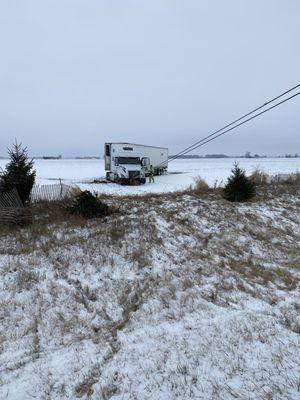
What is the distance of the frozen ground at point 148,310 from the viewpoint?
490cm

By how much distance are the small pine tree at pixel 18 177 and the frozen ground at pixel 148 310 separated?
5.80 ft

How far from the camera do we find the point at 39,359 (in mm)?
5645

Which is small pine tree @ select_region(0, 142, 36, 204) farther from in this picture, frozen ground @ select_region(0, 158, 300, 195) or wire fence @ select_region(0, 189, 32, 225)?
frozen ground @ select_region(0, 158, 300, 195)

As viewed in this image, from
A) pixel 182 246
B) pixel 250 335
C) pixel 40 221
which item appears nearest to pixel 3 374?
pixel 250 335

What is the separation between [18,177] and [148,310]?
9659mm

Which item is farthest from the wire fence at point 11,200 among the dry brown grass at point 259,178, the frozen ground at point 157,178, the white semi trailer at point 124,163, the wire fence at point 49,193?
the white semi trailer at point 124,163

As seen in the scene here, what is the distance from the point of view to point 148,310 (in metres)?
7.33

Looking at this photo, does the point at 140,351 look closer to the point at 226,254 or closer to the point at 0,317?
the point at 0,317

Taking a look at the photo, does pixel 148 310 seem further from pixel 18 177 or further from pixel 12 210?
pixel 18 177

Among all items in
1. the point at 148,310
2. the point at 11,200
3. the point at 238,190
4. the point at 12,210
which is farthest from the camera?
the point at 238,190

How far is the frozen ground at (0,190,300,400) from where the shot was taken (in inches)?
193

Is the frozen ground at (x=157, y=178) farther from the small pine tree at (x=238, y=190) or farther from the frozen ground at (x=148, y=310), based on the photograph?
the frozen ground at (x=148, y=310)

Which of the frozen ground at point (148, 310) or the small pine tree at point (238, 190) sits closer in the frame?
the frozen ground at point (148, 310)

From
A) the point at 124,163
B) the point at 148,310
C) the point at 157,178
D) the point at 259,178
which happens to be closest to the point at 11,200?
the point at 148,310
